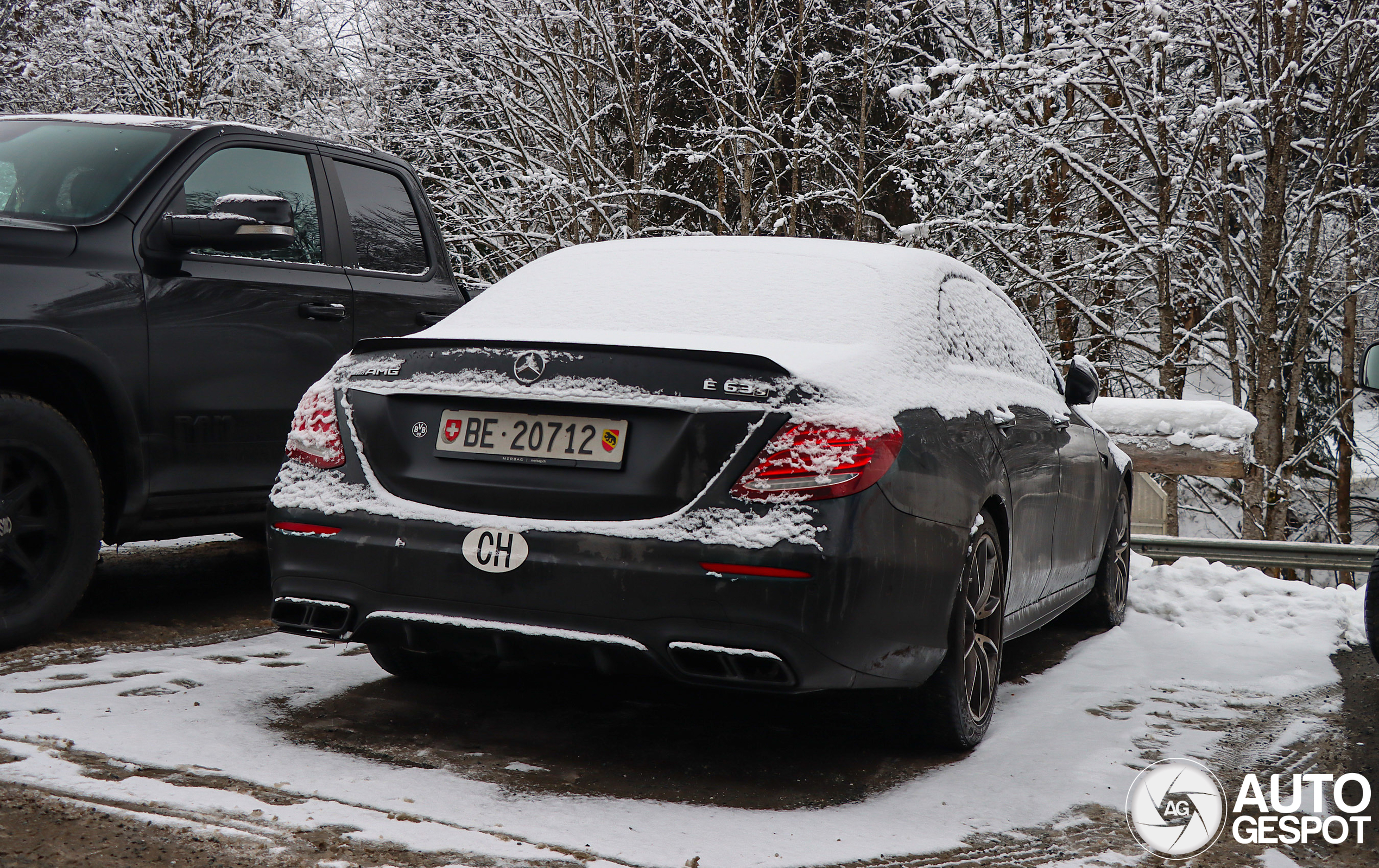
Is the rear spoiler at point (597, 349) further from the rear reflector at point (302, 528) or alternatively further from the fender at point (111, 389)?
the fender at point (111, 389)

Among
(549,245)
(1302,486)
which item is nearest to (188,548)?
(549,245)

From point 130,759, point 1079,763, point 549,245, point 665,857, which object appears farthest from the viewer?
point 549,245

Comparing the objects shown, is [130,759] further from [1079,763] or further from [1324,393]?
[1324,393]

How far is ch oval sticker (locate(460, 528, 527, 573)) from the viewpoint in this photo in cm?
328

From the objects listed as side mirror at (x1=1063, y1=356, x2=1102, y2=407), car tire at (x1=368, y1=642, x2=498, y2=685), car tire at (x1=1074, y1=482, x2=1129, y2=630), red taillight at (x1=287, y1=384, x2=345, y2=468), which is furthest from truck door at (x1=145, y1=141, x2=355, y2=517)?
car tire at (x1=1074, y1=482, x2=1129, y2=630)

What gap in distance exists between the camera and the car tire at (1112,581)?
6219 mm

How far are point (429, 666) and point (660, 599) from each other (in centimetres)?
146

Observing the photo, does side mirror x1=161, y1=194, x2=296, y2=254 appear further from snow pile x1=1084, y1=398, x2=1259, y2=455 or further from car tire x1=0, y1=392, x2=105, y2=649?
snow pile x1=1084, y1=398, x2=1259, y2=455

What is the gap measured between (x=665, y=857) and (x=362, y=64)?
18324mm

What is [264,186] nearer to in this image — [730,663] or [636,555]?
[636,555]

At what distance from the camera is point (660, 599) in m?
3.17

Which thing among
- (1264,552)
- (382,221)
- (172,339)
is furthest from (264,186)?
(1264,552)

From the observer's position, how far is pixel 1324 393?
2091cm

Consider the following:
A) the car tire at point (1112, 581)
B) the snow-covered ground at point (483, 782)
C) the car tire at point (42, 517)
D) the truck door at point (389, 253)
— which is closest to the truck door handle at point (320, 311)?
the truck door at point (389, 253)
